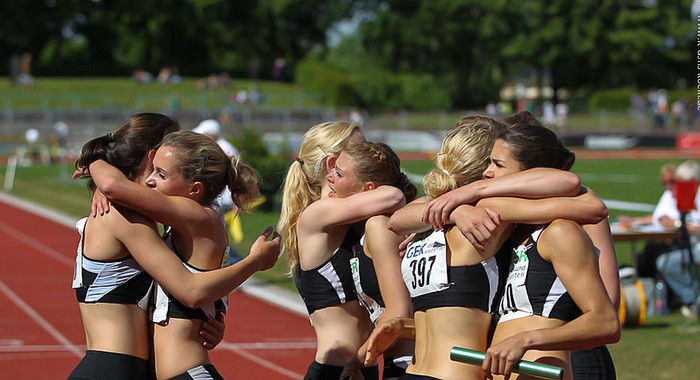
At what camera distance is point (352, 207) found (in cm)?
394

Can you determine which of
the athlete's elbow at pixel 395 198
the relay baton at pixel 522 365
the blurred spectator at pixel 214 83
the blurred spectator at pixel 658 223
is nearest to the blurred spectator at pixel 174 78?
the blurred spectator at pixel 214 83

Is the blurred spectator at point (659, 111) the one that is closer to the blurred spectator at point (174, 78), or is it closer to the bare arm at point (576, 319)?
the blurred spectator at point (174, 78)

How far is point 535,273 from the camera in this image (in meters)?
3.38

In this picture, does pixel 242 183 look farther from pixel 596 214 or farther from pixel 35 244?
pixel 35 244

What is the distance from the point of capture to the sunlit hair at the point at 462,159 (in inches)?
146

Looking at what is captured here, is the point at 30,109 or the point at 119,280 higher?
the point at 119,280

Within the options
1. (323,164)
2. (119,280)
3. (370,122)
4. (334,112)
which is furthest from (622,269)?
(334,112)

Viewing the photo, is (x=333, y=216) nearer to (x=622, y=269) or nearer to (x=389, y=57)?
(x=622, y=269)

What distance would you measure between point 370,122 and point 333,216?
5080cm

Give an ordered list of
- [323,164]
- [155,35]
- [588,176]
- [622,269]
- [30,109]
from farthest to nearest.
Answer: [155,35] < [30,109] < [588,176] < [622,269] < [323,164]

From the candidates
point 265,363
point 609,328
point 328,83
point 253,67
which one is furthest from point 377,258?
point 253,67

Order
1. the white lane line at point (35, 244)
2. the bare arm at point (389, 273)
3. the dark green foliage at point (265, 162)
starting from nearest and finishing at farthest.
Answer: the bare arm at point (389, 273), the white lane line at point (35, 244), the dark green foliage at point (265, 162)

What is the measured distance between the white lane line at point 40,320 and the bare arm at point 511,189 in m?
6.00

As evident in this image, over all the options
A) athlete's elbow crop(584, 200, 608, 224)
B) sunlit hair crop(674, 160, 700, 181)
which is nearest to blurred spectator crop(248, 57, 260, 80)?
sunlit hair crop(674, 160, 700, 181)
